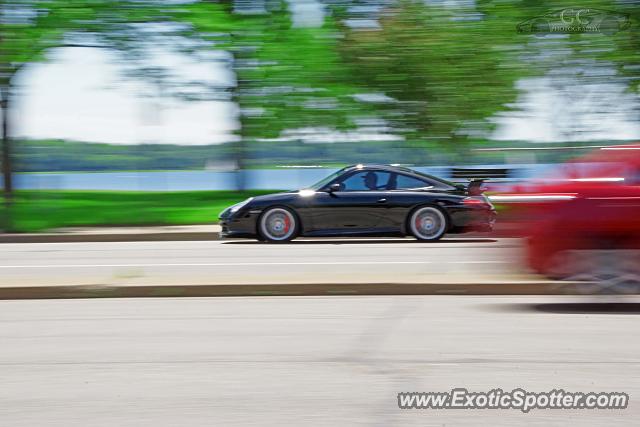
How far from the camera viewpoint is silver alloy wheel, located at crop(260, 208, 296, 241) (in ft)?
57.1

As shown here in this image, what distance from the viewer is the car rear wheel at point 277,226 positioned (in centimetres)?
1741

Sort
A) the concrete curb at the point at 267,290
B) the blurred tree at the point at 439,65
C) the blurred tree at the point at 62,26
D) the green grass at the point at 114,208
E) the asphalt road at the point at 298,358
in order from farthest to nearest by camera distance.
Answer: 1. the blurred tree at the point at 439,65
2. the green grass at the point at 114,208
3. the blurred tree at the point at 62,26
4. the concrete curb at the point at 267,290
5. the asphalt road at the point at 298,358

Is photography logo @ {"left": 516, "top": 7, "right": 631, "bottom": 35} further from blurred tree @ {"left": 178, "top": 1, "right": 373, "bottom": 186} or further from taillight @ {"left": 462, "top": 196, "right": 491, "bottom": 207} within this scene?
taillight @ {"left": 462, "top": 196, "right": 491, "bottom": 207}

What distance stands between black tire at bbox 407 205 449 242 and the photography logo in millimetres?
9594

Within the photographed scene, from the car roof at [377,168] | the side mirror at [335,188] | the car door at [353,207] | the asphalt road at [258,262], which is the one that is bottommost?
the asphalt road at [258,262]

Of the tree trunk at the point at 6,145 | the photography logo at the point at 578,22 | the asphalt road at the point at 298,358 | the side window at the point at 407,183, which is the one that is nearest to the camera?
the asphalt road at the point at 298,358

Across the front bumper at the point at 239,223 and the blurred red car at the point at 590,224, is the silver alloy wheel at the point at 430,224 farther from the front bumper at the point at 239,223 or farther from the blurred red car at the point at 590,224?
the blurred red car at the point at 590,224

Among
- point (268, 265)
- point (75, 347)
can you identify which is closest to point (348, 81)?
point (268, 265)

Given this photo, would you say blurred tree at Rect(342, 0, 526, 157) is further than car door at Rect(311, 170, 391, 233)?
Yes

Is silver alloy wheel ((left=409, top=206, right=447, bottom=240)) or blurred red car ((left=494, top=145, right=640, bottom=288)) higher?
blurred red car ((left=494, top=145, right=640, bottom=288))

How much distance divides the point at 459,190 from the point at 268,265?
4.97m

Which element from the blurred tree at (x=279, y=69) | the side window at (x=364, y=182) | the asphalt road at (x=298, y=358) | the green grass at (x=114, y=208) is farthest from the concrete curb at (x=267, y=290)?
the blurred tree at (x=279, y=69)

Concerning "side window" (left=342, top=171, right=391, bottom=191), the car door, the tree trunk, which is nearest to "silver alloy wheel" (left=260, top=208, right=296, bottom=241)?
the car door

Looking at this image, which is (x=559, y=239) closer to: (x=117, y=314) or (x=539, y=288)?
(x=539, y=288)
